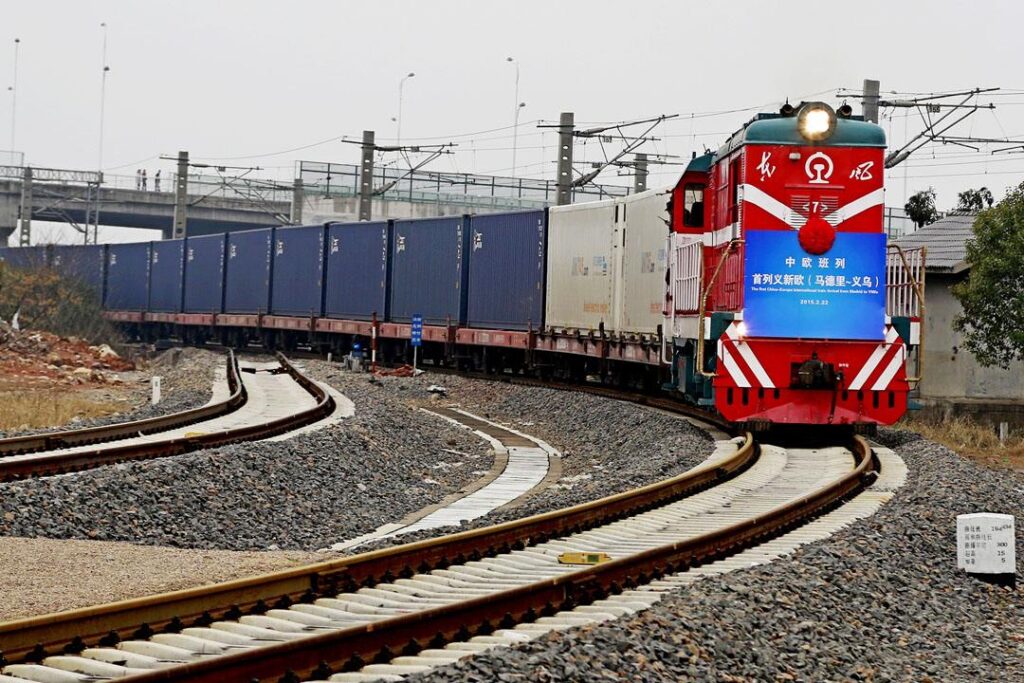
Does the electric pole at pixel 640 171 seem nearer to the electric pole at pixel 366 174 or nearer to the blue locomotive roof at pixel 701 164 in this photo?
the electric pole at pixel 366 174

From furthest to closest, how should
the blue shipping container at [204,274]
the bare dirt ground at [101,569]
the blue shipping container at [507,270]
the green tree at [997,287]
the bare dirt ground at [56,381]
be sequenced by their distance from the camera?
the blue shipping container at [204,274] → the blue shipping container at [507,270] → the green tree at [997,287] → the bare dirt ground at [56,381] → the bare dirt ground at [101,569]

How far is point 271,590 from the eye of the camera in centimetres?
749

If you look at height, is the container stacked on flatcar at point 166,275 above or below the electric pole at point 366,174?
below

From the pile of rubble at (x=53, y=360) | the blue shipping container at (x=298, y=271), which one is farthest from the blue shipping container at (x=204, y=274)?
the pile of rubble at (x=53, y=360)

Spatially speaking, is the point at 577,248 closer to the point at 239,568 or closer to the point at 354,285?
the point at 354,285

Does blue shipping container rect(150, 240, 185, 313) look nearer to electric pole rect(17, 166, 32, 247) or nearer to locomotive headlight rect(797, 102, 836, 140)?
Answer: electric pole rect(17, 166, 32, 247)

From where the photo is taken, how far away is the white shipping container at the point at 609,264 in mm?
22094

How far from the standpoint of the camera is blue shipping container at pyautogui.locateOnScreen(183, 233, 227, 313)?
162 feet

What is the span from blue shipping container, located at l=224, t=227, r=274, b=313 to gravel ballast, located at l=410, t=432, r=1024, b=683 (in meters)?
36.7

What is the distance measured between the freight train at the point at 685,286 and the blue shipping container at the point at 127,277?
35.9ft

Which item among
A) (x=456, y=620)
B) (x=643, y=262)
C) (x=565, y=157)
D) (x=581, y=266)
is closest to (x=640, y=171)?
(x=565, y=157)

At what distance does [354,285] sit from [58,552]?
30178 millimetres

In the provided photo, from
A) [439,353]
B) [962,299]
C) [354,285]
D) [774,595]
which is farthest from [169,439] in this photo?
[354,285]

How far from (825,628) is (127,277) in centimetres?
5232
